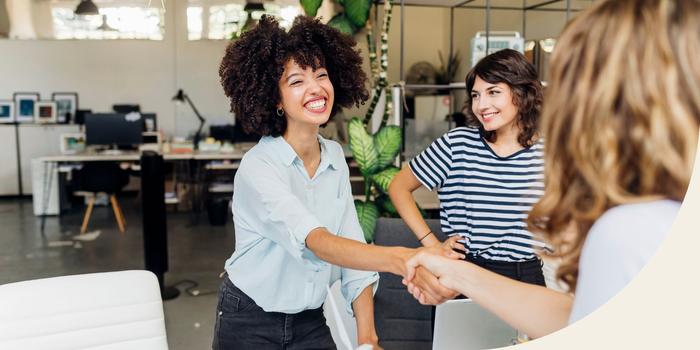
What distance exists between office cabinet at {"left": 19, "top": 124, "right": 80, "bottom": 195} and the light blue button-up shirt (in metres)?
6.41

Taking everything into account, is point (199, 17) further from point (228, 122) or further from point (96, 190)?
point (228, 122)

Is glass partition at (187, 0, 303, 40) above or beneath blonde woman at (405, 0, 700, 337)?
above

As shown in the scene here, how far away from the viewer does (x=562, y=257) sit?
19.4 inches

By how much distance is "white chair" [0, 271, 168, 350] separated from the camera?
1.02 meters

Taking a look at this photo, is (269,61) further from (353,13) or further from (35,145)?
(35,145)

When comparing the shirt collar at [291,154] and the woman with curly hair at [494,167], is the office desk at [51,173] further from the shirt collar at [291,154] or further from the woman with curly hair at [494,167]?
the shirt collar at [291,154]

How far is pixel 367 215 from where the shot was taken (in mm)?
2297

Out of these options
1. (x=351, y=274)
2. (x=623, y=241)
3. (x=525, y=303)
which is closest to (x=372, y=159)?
(x=351, y=274)

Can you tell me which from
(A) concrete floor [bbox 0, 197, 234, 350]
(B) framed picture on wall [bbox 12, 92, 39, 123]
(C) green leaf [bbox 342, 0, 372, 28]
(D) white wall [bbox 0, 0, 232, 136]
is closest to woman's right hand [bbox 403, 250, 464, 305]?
(C) green leaf [bbox 342, 0, 372, 28]

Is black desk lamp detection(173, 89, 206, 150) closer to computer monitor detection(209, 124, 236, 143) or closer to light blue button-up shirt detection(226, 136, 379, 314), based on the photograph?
computer monitor detection(209, 124, 236, 143)

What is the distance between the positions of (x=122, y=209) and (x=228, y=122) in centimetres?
151

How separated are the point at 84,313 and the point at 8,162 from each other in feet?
21.5

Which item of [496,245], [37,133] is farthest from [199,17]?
[37,133]

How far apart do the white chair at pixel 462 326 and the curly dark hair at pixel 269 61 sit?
0.48 metres
